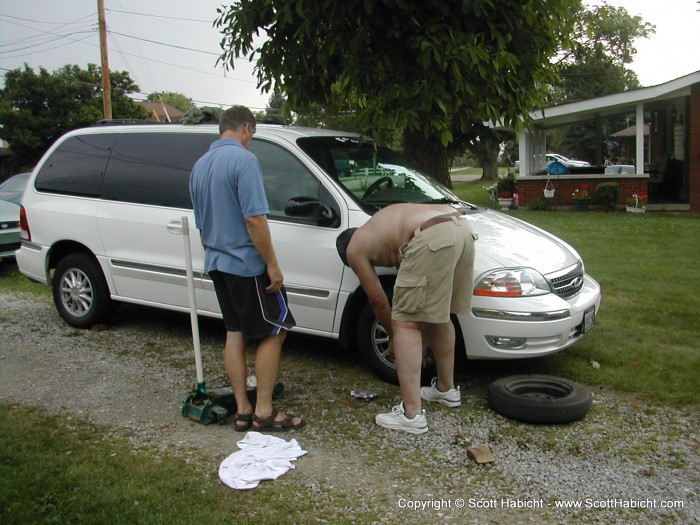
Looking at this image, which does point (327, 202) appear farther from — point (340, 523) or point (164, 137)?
point (340, 523)

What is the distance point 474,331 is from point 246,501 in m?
2.05

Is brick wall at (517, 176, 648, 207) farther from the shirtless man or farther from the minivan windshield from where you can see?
the shirtless man

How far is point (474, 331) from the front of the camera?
4.75 meters

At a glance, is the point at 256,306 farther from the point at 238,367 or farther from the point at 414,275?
the point at 414,275

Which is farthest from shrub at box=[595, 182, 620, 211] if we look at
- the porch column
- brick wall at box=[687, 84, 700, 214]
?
brick wall at box=[687, 84, 700, 214]

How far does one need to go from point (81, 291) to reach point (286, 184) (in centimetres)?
249

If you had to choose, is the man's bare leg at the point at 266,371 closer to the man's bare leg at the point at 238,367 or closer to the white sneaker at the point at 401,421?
the man's bare leg at the point at 238,367

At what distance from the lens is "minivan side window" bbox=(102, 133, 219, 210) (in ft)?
19.6

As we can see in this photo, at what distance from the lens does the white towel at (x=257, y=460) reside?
3602 millimetres

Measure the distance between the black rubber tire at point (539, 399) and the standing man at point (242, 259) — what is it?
4.37ft

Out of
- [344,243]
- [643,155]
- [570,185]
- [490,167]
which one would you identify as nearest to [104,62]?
[570,185]

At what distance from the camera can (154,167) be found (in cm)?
616

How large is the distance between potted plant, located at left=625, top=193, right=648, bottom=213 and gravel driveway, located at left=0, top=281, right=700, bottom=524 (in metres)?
12.9

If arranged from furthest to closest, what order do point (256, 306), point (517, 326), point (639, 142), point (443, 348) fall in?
point (639, 142), point (517, 326), point (443, 348), point (256, 306)
